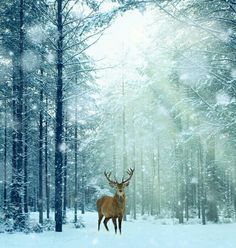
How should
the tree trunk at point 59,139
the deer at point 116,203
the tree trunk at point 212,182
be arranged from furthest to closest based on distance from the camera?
the tree trunk at point 212,182 → the tree trunk at point 59,139 → the deer at point 116,203

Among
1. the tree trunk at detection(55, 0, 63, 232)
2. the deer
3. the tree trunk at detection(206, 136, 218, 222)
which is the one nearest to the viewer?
the deer

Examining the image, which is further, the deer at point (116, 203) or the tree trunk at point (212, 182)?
the tree trunk at point (212, 182)

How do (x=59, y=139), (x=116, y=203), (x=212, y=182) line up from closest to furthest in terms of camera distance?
1. (x=116, y=203)
2. (x=59, y=139)
3. (x=212, y=182)

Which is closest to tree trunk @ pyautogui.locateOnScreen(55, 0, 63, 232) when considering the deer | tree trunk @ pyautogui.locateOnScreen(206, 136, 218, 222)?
the deer

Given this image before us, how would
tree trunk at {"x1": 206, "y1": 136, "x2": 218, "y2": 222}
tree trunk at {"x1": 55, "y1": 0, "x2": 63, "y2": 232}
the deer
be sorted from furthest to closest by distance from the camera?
tree trunk at {"x1": 206, "y1": 136, "x2": 218, "y2": 222}, tree trunk at {"x1": 55, "y1": 0, "x2": 63, "y2": 232}, the deer

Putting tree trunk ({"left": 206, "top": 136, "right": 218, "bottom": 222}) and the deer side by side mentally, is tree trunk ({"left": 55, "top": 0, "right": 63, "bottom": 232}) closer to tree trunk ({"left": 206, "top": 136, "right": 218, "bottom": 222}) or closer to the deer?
the deer

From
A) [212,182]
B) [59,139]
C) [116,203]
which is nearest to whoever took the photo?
[116,203]

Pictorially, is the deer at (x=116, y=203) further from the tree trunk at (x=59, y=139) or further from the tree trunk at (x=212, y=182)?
the tree trunk at (x=212, y=182)

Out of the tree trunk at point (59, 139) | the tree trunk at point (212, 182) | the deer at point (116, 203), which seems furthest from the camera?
the tree trunk at point (212, 182)

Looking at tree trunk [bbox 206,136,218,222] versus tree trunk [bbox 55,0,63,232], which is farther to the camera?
tree trunk [bbox 206,136,218,222]

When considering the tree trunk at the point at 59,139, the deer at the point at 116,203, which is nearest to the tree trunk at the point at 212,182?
the deer at the point at 116,203

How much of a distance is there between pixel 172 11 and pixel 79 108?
17836 millimetres

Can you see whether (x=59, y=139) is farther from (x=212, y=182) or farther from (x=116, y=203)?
(x=212, y=182)

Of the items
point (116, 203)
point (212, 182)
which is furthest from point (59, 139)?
point (212, 182)
